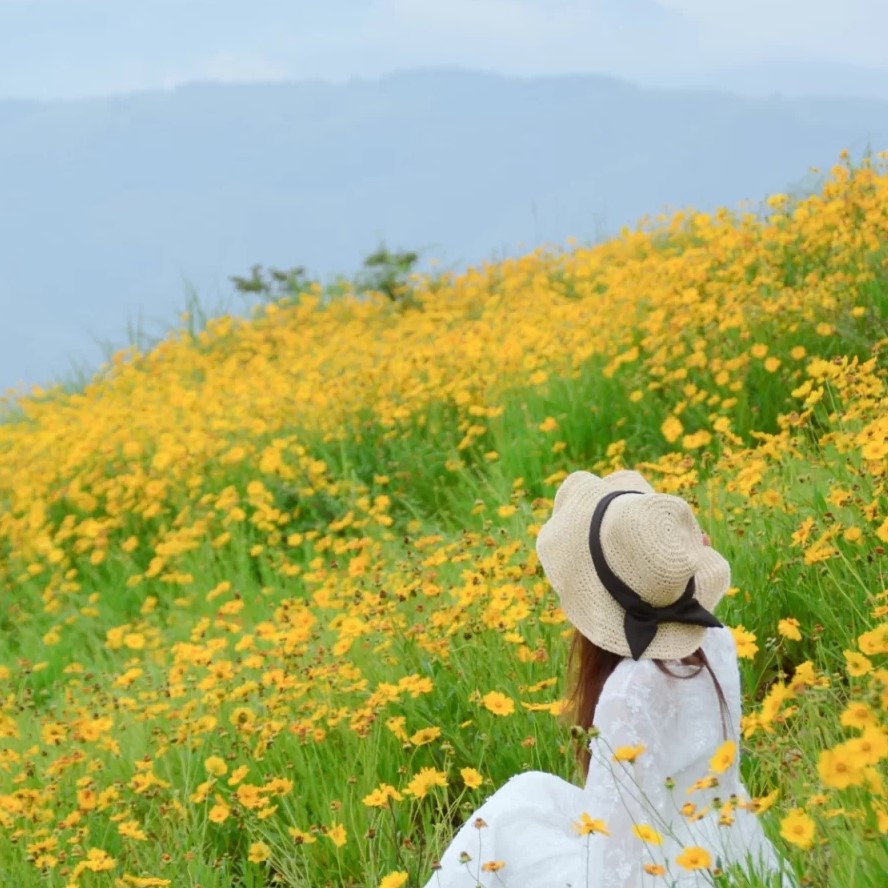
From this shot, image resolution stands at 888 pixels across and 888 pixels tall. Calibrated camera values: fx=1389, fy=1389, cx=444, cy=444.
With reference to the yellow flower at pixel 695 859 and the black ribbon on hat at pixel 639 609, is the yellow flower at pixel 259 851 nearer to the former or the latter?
the black ribbon on hat at pixel 639 609

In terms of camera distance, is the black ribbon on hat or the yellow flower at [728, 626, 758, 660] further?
the yellow flower at [728, 626, 758, 660]

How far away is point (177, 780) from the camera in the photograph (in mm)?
3914

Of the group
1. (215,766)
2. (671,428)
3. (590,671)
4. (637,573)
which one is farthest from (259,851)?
(671,428)

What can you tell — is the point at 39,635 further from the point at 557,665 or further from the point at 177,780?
the point at 557,665

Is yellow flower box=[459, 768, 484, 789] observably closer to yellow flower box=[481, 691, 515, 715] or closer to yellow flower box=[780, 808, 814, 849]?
yellow flower box=[481, 691, 515, 715]

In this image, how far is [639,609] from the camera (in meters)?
2.49

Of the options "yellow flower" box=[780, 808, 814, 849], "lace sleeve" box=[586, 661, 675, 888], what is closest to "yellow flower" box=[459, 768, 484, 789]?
"lace sleeve" box=[586, 661, 675, 888]

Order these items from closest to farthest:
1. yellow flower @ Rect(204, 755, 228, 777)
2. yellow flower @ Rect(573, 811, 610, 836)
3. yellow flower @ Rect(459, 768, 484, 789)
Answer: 1. yellow flower @ Rect(573, 811, 610, 836)
2. yellow flower @ Rect(459, 768, 484, 789)
3. yellow flower @ Rect(204, 755, 228, 777)

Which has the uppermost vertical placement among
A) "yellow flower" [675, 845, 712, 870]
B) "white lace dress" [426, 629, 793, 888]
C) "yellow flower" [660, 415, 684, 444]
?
"yellow flower" [675, 845, 712, 870]

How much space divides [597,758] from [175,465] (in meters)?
5.21

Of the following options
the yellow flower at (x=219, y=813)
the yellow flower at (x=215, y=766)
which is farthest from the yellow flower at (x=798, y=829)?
the yellow flower at (x=215, y=766)

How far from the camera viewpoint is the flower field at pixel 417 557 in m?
3.29

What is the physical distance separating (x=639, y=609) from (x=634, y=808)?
346 mm

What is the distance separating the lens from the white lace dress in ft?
7.73
